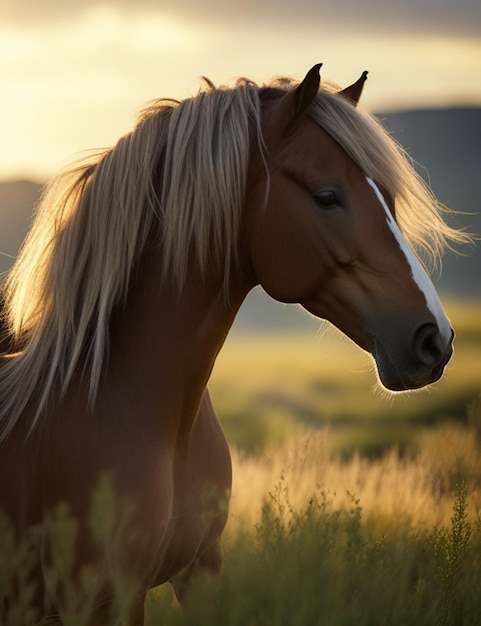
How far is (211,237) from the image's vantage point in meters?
2.82

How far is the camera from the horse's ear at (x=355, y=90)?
309cm

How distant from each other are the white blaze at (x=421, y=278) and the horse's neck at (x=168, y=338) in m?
0.53

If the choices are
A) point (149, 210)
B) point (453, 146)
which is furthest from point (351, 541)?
point (453, 146)

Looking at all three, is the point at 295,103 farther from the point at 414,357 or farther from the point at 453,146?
the point at 453,146

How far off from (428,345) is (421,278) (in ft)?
0.65

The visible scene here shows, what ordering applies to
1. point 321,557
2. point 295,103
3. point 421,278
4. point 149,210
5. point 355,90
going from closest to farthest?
point 421,278, point 295,103, point 149,210, point 355,90, point 321,557

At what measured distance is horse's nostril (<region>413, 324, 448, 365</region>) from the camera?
8.59ft

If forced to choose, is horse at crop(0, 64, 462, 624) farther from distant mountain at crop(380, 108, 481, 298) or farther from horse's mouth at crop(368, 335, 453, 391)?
distant mountain at crop(380, 108, 481, 298)

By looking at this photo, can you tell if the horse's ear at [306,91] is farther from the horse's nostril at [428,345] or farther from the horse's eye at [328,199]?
the horse's nostril at [428,345]

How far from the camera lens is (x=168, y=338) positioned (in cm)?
286

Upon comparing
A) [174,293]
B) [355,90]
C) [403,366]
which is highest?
[355,90]

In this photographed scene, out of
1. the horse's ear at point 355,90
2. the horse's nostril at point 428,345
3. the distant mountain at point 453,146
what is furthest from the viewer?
the distant mountain at point 453,146

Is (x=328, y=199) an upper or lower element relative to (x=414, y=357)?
upper

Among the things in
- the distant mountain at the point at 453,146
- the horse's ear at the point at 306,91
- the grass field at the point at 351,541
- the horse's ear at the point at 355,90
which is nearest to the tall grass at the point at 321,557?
the grass field at the point at 351,541
